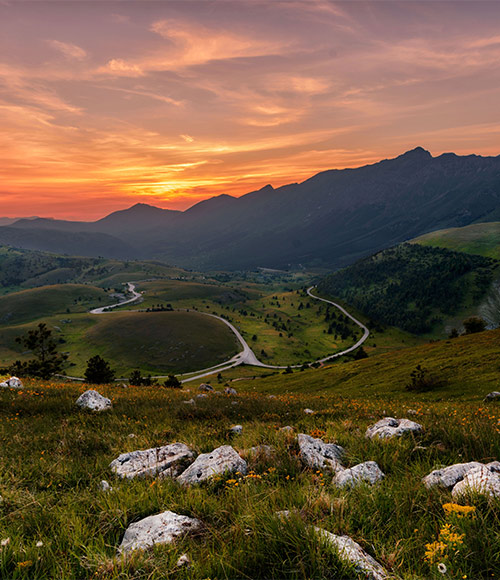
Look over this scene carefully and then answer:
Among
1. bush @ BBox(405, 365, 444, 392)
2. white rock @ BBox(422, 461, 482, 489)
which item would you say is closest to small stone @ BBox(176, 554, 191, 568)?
white rock @ BBox(422, 461, 482, 489)

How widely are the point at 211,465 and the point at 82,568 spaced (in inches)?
120

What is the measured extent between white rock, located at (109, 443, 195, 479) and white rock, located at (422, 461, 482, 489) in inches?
200

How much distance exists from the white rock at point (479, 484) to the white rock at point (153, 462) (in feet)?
17.7

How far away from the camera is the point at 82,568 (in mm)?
3576

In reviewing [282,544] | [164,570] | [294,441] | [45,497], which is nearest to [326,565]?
[282,544]

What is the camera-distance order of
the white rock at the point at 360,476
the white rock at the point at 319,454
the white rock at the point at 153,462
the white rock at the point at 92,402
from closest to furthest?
the white rock at the point at 360,476
the white rock at the point at 319,454
the white rock at the point at 153,462
the white rock at the point at 92,402

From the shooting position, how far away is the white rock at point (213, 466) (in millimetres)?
6000

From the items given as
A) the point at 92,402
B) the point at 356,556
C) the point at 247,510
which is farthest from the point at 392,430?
the point at 92,402

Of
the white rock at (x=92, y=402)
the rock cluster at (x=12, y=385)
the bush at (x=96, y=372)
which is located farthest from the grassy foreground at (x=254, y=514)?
the bush at (x=96, y=372)

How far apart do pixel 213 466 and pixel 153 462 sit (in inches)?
69.4

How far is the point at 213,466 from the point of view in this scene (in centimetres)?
626

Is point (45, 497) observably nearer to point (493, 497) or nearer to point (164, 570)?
point (164, 570)

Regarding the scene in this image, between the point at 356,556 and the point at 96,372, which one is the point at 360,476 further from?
the point at 96,372

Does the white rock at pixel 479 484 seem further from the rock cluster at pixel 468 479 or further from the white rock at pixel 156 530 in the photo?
the white rock at pixel 156 530
